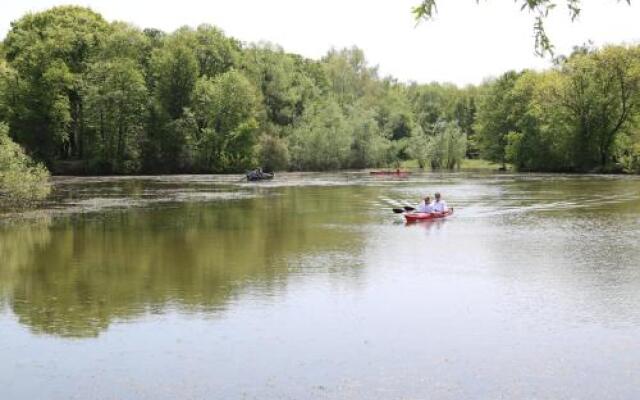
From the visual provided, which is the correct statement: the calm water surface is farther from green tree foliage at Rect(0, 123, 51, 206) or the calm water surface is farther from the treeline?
the treeline

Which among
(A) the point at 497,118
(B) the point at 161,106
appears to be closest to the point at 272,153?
(B) the point at 161,106

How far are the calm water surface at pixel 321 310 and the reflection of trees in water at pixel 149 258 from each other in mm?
83

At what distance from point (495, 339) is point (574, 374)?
81.0 inches

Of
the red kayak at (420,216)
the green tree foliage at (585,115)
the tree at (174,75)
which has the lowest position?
the red kayak at (420,216)

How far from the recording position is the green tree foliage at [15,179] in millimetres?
36375

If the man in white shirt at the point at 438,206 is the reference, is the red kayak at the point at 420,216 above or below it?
below

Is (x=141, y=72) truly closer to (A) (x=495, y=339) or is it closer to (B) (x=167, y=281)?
(B) (x=167, y=281)

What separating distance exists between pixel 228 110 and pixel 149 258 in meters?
64.6

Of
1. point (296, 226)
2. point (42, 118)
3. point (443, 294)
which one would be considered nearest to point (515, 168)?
point (42, 118)

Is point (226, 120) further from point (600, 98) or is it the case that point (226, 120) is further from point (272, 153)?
point (600, 98)

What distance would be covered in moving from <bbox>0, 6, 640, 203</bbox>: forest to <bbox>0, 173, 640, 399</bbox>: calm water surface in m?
49.0

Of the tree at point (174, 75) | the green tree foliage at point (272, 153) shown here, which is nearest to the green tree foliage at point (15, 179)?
the tree at point (174, 75)

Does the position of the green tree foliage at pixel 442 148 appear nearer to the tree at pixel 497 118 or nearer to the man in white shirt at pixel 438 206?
the tree at pixel 497 118

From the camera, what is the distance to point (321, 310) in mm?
14891
